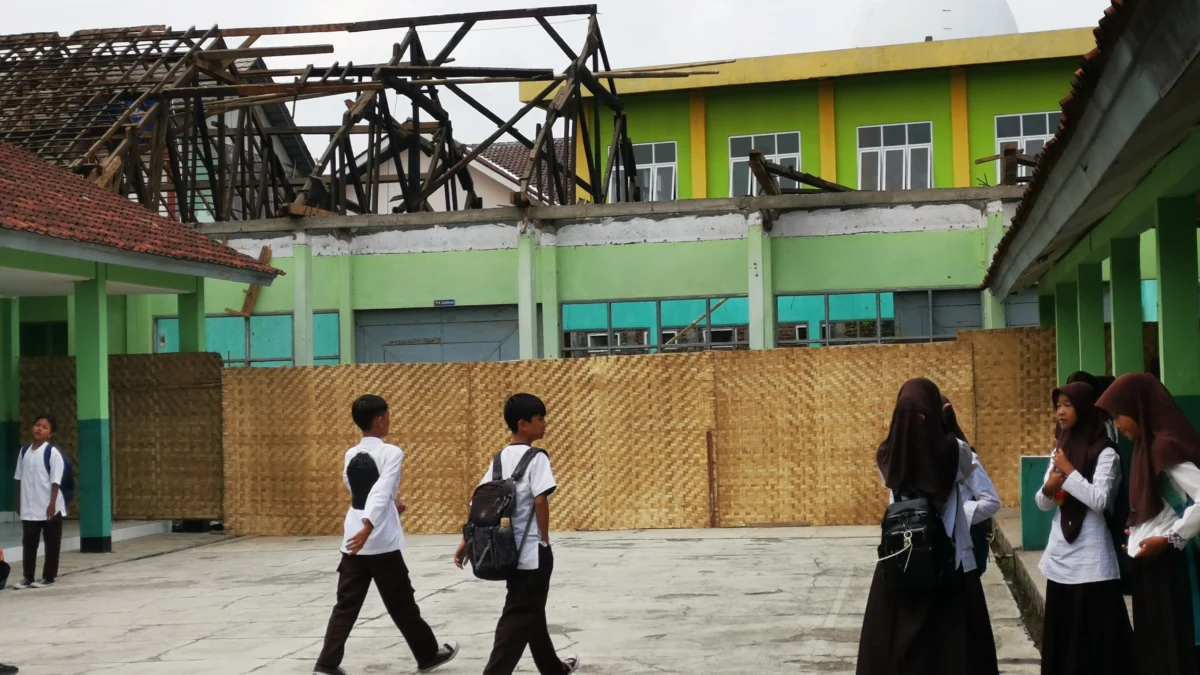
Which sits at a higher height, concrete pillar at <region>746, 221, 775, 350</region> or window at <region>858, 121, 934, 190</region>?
window at <region>858, 121, 934, 190</region>

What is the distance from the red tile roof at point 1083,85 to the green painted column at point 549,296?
12.4 m

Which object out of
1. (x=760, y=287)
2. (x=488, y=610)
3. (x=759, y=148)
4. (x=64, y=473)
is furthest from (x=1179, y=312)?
(x=759, y=148)

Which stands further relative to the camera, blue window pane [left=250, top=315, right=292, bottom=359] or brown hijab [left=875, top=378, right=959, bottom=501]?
blue window pane [left=250, top=315, right=292, bottom=359]

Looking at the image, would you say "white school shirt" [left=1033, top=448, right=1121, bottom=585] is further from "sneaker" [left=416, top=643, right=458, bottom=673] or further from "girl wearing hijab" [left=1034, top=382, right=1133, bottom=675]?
"sneaker" [left=416, top=643, right=458, bottom=673]

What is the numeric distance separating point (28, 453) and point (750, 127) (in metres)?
23.4

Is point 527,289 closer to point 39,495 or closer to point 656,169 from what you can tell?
point 39,495

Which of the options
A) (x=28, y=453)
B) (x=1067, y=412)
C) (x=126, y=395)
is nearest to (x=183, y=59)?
(x=126, y=395)

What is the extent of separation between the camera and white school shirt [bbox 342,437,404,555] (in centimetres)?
802

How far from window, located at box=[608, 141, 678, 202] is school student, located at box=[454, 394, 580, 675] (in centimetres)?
2737

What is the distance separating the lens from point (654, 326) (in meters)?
22.3

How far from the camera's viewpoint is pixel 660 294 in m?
21.9

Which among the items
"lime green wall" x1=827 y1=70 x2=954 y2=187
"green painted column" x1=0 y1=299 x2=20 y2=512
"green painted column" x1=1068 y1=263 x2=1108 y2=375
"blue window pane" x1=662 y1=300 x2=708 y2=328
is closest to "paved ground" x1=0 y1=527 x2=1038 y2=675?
"green painted column" x1=1068 y1=263 x2=1108 y2=375

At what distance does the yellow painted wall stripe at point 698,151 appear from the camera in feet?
111

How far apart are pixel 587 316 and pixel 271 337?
17.0 feet
